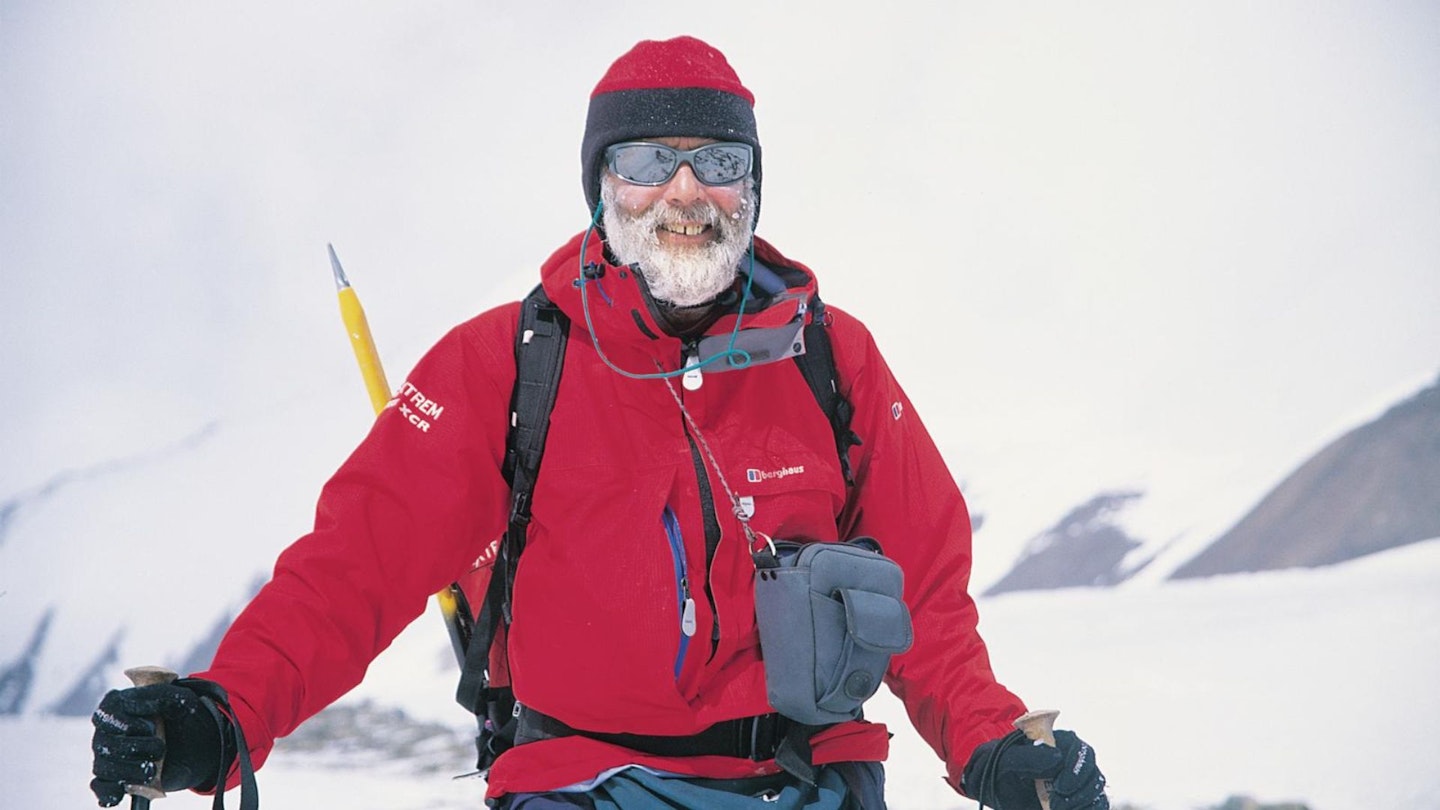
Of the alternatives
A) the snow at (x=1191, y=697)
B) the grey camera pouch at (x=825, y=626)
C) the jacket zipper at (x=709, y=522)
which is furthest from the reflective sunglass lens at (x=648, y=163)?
the snow at (x=1191, y=697)

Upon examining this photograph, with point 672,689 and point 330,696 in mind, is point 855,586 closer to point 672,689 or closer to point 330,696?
point 672,689

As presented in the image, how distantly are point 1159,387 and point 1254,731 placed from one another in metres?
2.32

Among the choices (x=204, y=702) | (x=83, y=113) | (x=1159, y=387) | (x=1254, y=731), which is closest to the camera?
(x=204, y=702)

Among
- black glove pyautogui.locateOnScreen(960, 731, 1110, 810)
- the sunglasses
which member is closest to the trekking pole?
the sunglasses

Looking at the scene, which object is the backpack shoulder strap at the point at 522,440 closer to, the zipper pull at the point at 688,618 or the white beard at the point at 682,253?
the white beard at the point at 682,253

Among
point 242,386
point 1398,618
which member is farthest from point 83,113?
point 1398,618

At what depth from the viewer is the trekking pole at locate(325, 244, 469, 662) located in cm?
284

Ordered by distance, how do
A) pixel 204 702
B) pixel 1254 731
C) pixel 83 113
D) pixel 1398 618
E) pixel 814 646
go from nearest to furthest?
1. pixel 204 702
2. pixel 814 646
3. pixel 1254 731
4. pixel 1398 618
5. pixel 83 113

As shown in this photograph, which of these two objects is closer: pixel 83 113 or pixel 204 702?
pixel 204 702

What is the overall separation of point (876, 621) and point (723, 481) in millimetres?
363

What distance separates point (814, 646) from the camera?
202cm

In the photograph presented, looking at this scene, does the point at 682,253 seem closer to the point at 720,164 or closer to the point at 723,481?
the point at 720,164

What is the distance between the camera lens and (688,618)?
82.1 inches

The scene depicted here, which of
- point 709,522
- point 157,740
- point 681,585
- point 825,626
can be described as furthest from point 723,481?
point 157,740
